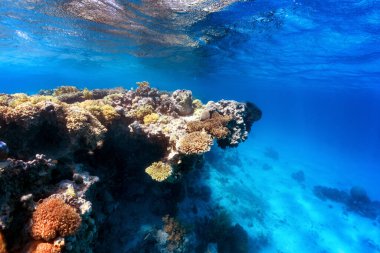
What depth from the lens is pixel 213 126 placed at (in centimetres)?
759

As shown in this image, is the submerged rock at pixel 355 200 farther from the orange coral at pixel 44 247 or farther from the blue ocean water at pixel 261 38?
the orange coral at pixel 44 247

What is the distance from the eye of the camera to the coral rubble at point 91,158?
13.3 feet

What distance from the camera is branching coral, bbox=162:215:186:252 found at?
26.0ft

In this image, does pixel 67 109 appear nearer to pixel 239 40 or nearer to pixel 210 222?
pixel 210 222

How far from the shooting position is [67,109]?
633 cm

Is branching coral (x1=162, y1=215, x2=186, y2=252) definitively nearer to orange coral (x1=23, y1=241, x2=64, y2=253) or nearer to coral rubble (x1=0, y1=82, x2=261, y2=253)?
coral rubble (x1=0, y1=82, x2=261, y2=253)

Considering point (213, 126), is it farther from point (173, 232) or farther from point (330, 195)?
point (330, 195)

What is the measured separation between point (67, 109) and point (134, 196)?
4020mm

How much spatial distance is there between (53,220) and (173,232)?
16.3 feet

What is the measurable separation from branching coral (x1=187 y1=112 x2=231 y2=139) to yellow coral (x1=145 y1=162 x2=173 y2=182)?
1464 millimetres

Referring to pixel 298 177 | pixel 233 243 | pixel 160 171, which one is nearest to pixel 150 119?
pixel 160 171

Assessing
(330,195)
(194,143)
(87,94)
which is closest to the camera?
(194,143)

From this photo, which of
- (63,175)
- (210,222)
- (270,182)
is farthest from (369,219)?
(63,175)

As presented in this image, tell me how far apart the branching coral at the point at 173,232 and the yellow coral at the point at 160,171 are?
249 centimetres
